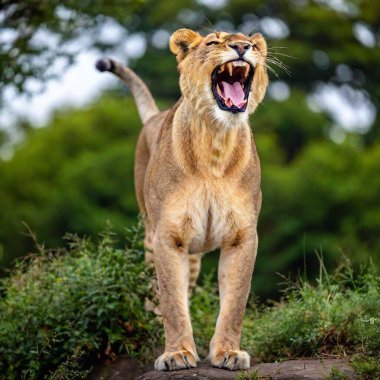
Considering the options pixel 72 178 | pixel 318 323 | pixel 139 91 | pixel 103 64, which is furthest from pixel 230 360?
pixel 72 178

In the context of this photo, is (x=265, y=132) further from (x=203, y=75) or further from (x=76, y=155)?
(x=203, y=75)

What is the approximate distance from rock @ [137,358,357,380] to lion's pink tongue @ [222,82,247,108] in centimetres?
147

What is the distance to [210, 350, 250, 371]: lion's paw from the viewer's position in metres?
6.38

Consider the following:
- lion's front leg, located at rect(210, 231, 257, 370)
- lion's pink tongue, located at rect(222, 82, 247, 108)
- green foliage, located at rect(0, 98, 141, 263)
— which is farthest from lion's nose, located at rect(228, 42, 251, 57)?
green foliage, located at rect(0, 98, 141, 263)

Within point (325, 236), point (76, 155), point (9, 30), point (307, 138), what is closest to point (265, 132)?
point (307, 138)

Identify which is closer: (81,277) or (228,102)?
(228,102)

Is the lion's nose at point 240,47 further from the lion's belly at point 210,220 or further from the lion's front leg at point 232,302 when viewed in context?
the lion's front leg at point 232,302

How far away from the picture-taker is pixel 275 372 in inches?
246

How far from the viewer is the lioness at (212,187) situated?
258 inches

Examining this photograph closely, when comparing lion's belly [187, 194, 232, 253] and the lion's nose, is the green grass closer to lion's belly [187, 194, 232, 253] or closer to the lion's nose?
lion's belly [187, 194, 232, 253]

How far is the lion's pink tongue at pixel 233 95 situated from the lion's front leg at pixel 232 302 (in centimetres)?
76

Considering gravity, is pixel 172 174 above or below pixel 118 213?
above

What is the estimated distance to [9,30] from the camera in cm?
1166

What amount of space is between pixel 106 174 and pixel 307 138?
853 centimetres
